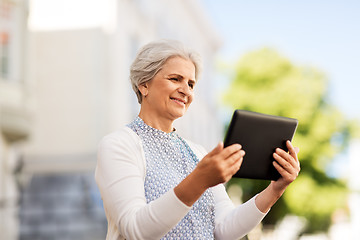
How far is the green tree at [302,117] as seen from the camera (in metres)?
25.3

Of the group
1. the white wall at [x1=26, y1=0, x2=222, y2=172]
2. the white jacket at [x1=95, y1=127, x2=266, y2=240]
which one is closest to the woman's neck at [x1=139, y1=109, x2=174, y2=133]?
the white jacket at [x1=95, y1=127, x2=266, y2=240]

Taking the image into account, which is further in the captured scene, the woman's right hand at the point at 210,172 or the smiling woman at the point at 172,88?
the smiling woman at the point at 172,88

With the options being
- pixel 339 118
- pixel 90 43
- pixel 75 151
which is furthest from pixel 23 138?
pixel 339 118

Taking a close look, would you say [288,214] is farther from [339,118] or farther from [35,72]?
[35,72]

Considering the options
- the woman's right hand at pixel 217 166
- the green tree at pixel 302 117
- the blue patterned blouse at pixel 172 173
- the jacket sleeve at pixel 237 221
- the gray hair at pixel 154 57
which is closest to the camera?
the woman's right hand at pixel 217 166

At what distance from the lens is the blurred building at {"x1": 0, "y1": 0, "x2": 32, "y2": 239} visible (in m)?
11.7

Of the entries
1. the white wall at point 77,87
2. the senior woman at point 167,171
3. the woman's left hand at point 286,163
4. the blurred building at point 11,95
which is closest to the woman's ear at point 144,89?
the senior woman at point 167,171

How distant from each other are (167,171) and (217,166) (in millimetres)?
434

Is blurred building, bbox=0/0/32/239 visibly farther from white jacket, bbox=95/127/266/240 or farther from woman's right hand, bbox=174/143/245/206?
woman's right hand, bbox=174/143/245/206

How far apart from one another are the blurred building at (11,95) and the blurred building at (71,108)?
11.4 ft

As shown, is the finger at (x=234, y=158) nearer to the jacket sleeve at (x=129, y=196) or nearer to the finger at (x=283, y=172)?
the jacket sleeve at (x=129, y=196)

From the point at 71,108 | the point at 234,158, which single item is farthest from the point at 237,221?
the point at 71,108

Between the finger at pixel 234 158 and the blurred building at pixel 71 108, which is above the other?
the finger at pixel 234 158

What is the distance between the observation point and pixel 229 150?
189 centimetres
